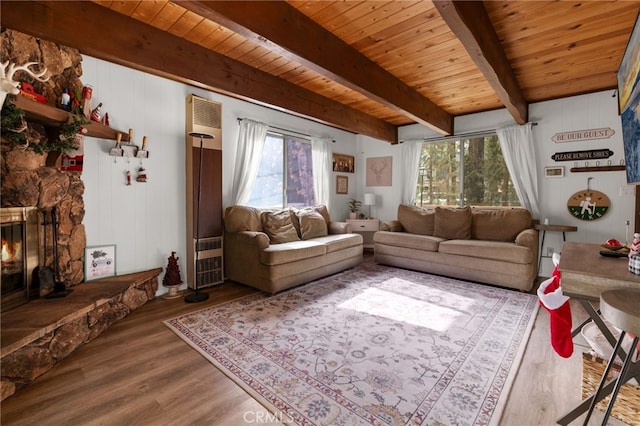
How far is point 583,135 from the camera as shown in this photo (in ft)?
12.1

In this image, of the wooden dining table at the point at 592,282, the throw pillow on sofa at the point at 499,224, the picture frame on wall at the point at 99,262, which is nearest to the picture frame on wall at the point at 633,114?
the wooden dining table at the point at 592,282

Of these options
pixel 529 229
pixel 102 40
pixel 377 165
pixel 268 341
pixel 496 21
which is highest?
pixel 496 21

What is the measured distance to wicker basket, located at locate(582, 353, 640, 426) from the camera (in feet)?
4.55

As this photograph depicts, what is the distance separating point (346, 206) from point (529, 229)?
10.1 feet

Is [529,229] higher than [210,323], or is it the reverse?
[529,229]

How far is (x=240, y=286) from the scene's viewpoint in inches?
137

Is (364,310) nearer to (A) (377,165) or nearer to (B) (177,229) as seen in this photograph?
(B) (177,229)

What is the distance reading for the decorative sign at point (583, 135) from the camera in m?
3.54

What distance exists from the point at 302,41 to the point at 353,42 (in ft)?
2.00

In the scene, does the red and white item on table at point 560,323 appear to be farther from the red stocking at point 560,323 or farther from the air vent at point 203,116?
the air vent at point 203,116

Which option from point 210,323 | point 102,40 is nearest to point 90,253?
point 210,323

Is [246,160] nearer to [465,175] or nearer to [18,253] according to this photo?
[18,253]

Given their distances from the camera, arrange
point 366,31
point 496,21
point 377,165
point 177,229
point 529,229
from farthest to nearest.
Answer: point 377,165, point 529,229, point 177,229, point 366,31, point 496,21

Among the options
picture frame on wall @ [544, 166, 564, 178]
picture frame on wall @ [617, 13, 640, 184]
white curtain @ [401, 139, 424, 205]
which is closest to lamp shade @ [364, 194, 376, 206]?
white curtain @ [401, 139, 424, 205]
